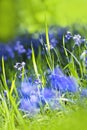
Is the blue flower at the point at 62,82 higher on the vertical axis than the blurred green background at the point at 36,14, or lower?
lower

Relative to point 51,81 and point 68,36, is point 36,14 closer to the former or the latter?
point 68,36

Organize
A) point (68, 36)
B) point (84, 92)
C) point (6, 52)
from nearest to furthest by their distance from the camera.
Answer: point (84, 92) < point (68, 36) < point (6, 52)

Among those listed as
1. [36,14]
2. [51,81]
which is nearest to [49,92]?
[51,81]

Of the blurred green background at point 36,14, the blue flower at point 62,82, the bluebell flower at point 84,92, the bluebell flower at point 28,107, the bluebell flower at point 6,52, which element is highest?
the blurred green background at point 36,14

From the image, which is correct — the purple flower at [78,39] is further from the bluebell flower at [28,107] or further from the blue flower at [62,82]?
the bluebell flower at [28,107]

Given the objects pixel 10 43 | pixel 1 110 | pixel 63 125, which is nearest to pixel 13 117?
pixel 1 110

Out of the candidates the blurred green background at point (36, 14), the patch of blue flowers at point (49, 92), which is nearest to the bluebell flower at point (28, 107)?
the patch of blue flowers at point (49, 92)

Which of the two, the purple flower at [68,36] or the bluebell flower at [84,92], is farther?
the purple flower at [68,36]

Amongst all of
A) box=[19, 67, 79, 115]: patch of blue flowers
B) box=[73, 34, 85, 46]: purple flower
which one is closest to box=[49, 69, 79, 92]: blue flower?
box=[19, 67, 79, 115]: patch of blue flowers
